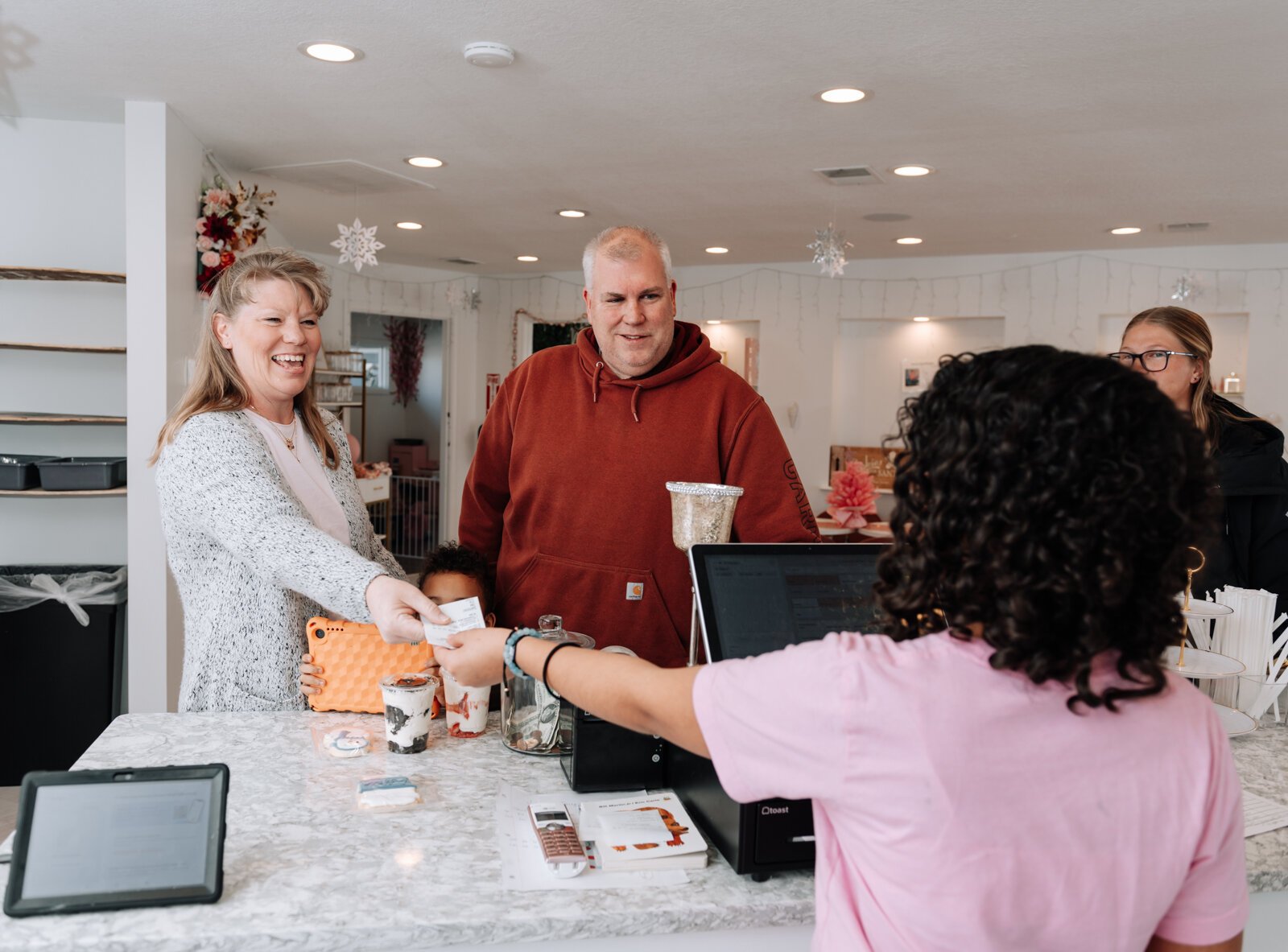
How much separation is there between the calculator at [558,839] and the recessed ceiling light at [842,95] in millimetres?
2997

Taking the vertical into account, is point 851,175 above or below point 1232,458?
above

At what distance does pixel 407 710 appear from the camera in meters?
1.57

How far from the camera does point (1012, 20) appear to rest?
9.59 ft

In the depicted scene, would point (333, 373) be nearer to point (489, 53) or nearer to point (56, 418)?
point (56, 418)

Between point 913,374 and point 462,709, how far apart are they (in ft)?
22.9

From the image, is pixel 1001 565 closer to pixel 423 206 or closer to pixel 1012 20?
pixel 1012 20

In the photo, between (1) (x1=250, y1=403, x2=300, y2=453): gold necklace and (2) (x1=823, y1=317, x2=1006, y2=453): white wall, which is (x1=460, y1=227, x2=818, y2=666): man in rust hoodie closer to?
(1) (x1=250, y1=403, x2=300, y2=453): gold necklace

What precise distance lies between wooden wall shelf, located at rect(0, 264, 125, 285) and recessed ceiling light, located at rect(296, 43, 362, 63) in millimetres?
1345

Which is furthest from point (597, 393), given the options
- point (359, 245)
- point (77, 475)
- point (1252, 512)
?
point (359, 245)

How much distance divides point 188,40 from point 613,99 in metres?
1.47

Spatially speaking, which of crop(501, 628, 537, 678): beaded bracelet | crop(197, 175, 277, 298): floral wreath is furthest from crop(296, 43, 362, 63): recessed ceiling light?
crop(501, 628, 537, 678): beaded bracelet

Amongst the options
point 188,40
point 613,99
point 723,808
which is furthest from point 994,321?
point 723,808

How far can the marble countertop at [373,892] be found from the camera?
1.10 metres

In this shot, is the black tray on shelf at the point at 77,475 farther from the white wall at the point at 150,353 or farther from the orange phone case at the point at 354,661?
the orange phone case at the point at 354,661
